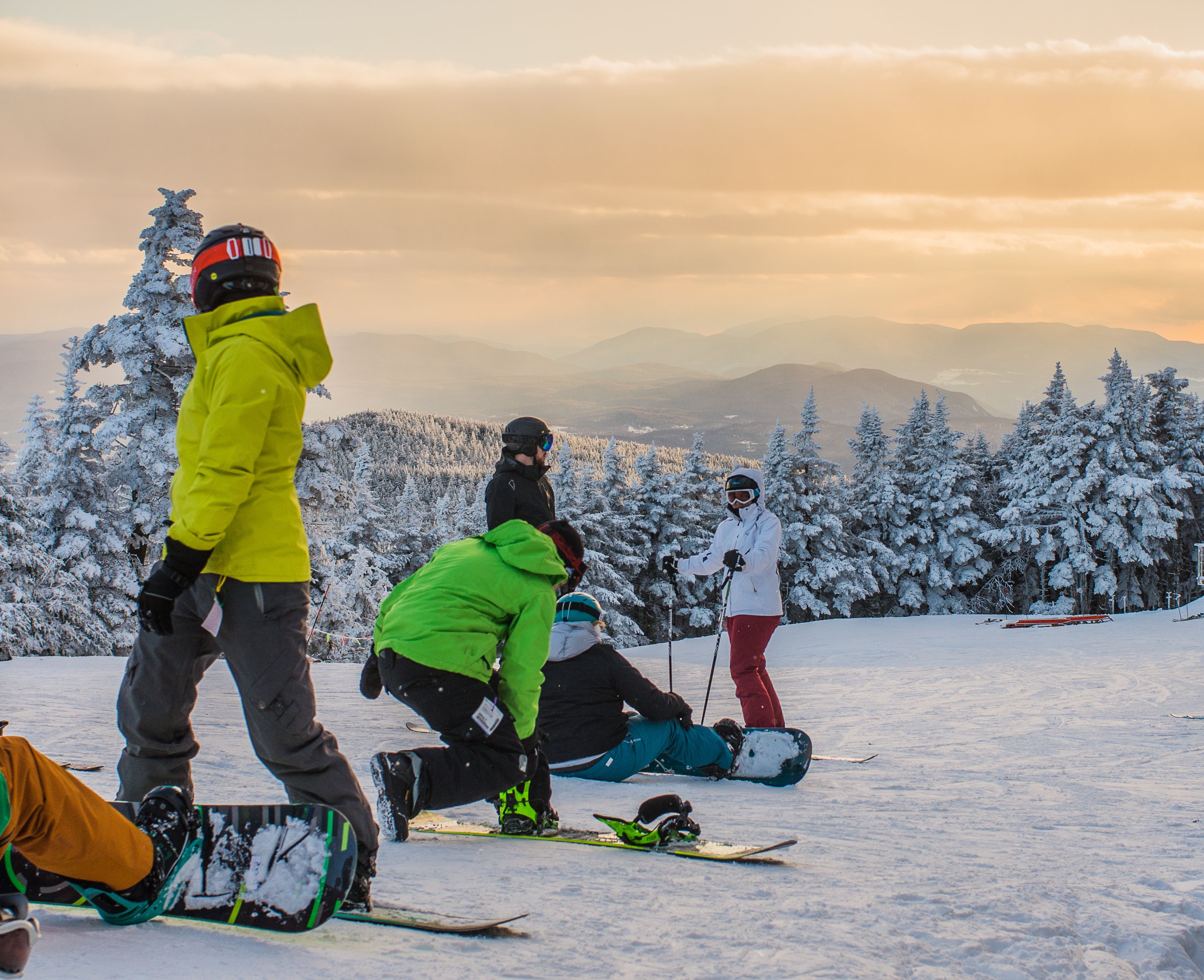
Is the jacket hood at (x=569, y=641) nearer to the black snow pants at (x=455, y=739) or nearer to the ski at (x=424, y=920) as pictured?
the black snow pants at (x=455, y=739)

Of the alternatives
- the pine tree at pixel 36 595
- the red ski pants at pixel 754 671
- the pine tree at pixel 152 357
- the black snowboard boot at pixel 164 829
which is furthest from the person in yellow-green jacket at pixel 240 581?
the pine tree at pixel 36 595

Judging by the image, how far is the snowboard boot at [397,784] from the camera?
3570 mm

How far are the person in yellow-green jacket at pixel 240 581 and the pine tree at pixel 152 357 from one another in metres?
16.2

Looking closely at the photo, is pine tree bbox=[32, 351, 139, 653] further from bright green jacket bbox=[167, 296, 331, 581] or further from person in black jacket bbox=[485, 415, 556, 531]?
bright green jacket bbox=[167, 296, 331, 581]

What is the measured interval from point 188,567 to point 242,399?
53cm

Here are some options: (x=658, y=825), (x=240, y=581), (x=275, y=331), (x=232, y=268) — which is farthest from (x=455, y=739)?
(x=232, y=268)

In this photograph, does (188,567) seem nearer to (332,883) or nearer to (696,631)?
(332,883)

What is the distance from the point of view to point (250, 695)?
285 centimetres

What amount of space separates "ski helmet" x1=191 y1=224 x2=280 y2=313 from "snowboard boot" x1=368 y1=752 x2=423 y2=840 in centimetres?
173

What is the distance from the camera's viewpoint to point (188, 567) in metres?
2.76

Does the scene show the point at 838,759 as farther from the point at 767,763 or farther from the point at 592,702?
the point at 592,702

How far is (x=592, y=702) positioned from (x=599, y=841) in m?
1.33

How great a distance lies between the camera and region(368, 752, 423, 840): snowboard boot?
357 centimetres

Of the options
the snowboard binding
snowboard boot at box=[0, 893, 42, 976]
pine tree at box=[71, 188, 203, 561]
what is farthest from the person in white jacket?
pine tree at box=[71, 188, 203, 561]
